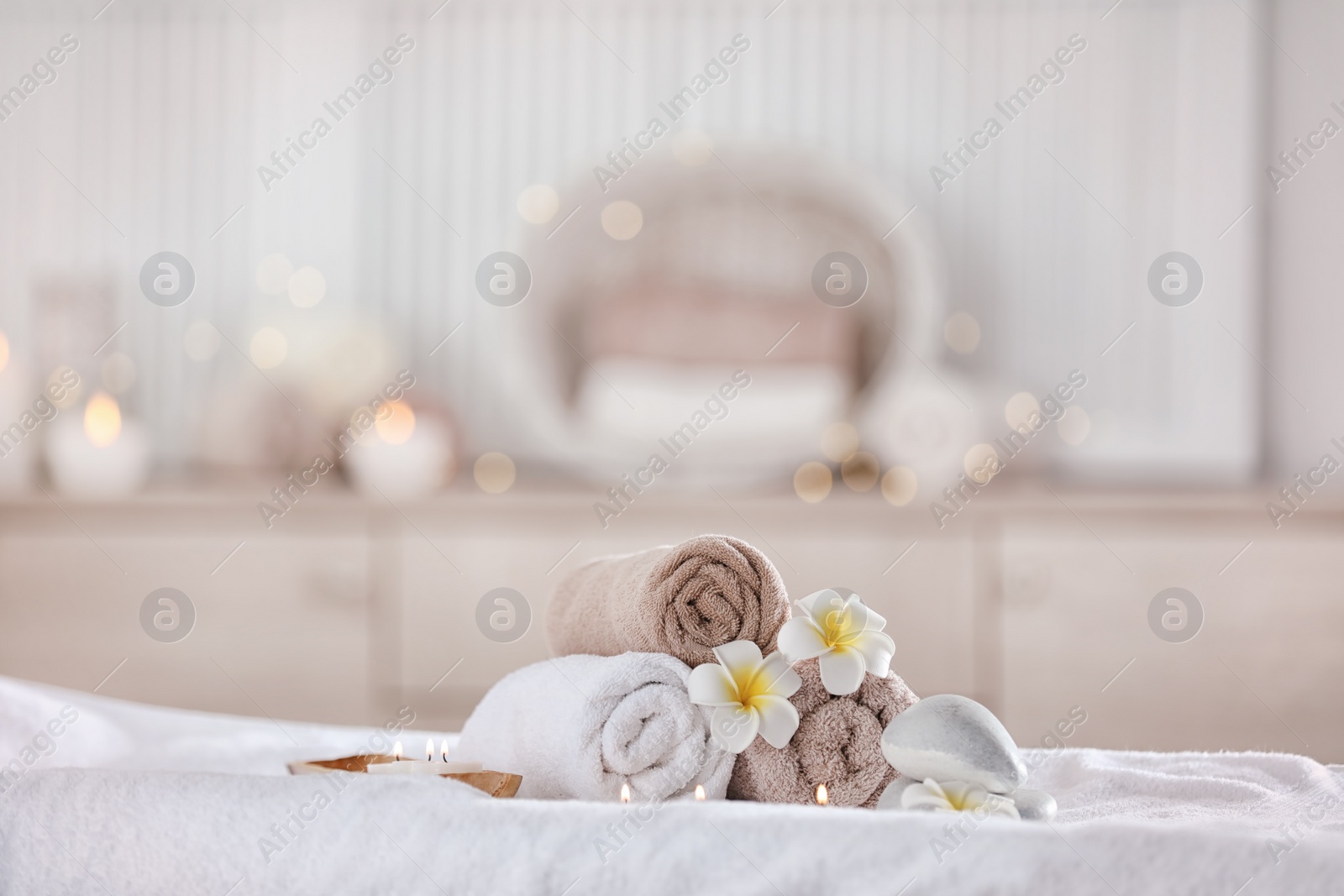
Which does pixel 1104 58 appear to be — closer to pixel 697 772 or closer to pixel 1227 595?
pixel 1227 595

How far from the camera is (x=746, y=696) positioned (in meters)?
0.62

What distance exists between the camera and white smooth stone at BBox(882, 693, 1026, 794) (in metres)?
0.58

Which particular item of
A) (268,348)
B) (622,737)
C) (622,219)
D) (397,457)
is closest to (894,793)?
(622,737)

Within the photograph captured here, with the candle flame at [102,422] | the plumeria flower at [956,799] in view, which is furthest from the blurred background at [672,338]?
the plumeria flower at [956,799]

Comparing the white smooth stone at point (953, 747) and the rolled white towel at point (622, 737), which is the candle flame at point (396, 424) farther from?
the white smooth stone at point (953, 747)

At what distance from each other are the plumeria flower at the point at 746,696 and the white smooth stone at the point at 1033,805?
0.12 metres

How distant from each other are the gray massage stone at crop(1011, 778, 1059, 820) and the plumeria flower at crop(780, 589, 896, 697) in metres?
0.10

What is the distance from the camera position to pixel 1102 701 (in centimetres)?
161

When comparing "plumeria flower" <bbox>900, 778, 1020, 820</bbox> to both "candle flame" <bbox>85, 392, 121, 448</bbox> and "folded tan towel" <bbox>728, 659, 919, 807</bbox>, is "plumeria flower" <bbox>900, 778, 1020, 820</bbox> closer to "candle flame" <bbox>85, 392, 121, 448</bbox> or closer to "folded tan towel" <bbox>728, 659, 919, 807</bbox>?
"folded tan towel" <bbox>728, 659, 919, 807</bbox>

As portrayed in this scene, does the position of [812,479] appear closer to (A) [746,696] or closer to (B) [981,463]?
(B) [981,463]

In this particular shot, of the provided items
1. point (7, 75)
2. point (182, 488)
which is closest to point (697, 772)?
point (182, 488)

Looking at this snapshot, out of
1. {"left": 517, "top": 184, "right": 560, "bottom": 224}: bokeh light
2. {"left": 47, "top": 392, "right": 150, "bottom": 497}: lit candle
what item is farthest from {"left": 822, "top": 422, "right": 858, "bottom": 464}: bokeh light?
{"left": 47, "top": 392, "right": 150, "bottom": 497}: lit candle

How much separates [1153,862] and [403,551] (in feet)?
4.42

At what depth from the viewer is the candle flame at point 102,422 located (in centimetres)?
178
